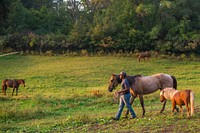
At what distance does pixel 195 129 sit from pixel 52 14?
45287mm

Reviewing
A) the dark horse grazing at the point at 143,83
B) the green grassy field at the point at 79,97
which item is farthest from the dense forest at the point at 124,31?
the dark horse grazing at the point at 143,83

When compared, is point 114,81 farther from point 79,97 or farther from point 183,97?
point 79,97

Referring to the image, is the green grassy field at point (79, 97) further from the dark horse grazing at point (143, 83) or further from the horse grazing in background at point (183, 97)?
the dark horse grazing at point (143, 83)

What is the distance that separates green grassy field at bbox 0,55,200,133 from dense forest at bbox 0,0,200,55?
3.29 m

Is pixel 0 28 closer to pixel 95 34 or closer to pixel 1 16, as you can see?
pixel 1 16

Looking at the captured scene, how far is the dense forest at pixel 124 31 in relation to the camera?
139 ft

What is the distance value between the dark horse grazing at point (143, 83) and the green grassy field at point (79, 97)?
95cm

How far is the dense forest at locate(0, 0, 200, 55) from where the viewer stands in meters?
42.4

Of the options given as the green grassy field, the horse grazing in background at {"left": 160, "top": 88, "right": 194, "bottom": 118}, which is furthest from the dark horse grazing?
the horse grazing in background at {"left": 160, "top": 88, "right": 194, "bottom": 118}

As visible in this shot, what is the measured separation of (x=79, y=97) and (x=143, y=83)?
26.6ft

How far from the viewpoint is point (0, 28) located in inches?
1868

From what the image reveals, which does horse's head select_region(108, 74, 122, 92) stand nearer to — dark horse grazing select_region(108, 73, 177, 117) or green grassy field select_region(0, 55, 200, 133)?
dark horse grazing select_region(108, 73, 177, 117)

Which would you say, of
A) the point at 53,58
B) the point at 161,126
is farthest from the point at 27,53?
the point at 161,126

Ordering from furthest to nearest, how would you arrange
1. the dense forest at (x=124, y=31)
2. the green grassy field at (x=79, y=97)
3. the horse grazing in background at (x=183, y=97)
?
the dense forest at (x=124, y=31)
the green grassy field at (x=79, y=97)
the horse grazing in background at (x=183, y=97)
